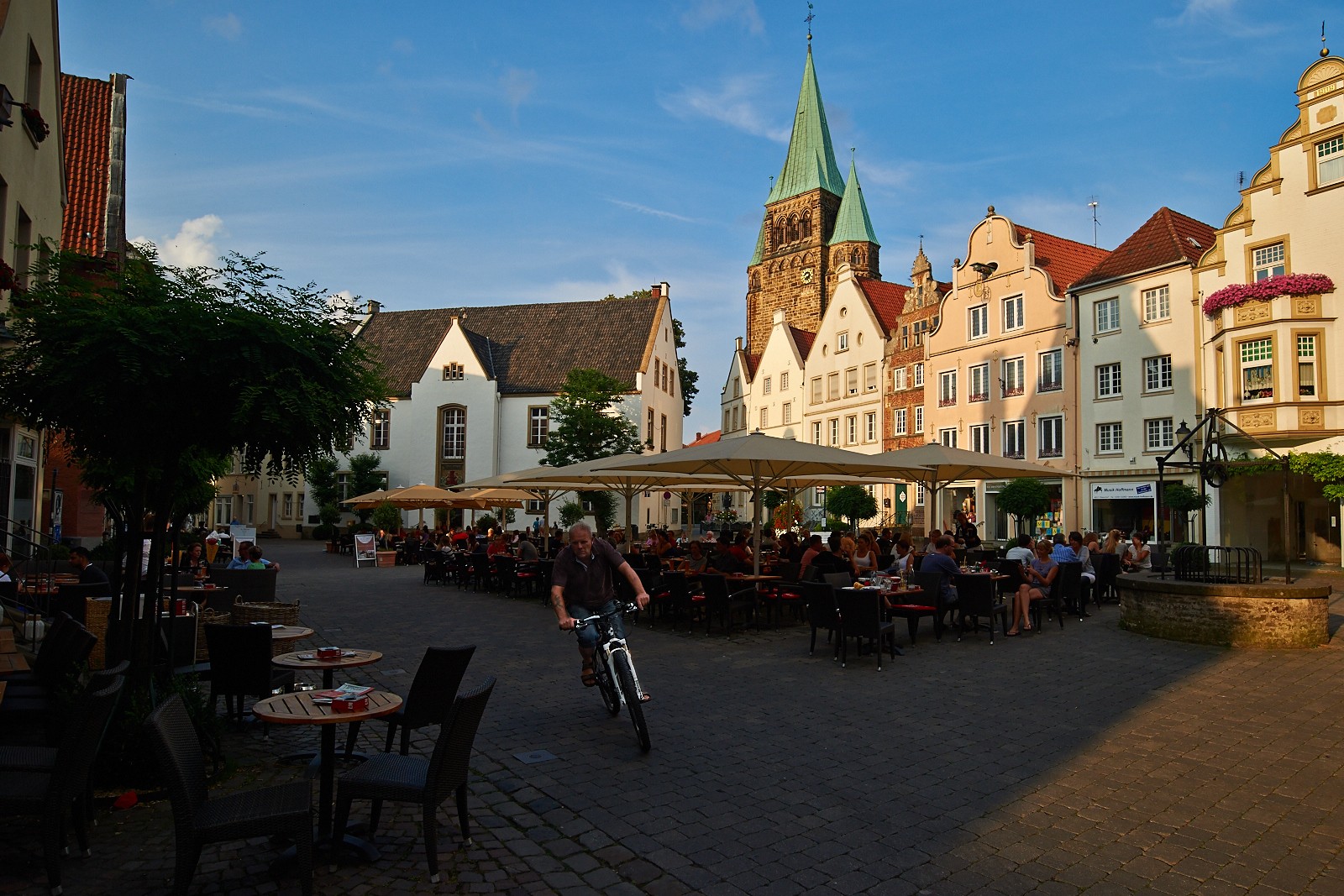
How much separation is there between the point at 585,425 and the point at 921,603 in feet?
104

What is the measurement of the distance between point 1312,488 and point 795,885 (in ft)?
103

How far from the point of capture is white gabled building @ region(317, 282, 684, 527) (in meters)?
51.5

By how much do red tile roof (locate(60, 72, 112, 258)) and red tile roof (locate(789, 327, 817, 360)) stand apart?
3951 cm

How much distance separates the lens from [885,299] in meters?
50.4

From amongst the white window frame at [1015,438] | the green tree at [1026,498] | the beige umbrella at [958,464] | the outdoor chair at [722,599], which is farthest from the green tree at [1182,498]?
the outdoor chair at [722,599]

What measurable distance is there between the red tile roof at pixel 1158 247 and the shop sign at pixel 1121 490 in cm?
760

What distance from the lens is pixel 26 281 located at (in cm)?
1385

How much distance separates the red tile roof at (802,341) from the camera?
5684cm

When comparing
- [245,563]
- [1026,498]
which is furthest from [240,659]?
[1026,498]

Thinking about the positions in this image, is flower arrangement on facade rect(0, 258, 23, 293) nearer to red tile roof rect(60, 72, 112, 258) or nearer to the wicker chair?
the wicker chair

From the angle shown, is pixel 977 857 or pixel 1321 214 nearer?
pixel 977 857

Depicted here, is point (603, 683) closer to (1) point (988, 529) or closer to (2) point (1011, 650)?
(2) point (1011, 650)

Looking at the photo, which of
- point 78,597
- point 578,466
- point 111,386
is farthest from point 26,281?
point 111,386

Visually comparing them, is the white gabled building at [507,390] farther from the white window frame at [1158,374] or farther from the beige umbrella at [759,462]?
the beige umbrella at [759,462]
